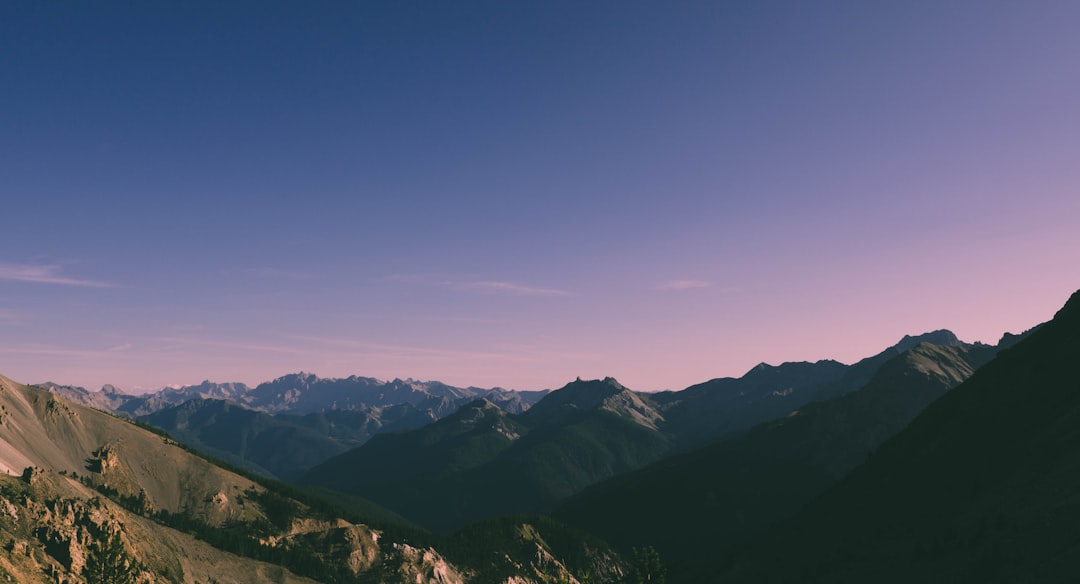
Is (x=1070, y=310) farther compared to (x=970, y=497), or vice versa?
(x=1070, y=310)

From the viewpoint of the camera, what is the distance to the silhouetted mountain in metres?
93.3

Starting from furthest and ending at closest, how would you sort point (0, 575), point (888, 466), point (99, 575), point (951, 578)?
1. point (888, 466)
2. point (99, 575)
3. point (0, 575)
4. point (951, 578)

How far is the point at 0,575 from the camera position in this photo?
361ft

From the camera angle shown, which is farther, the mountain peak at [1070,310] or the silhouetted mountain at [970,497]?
the mountain peak at [1070,310]

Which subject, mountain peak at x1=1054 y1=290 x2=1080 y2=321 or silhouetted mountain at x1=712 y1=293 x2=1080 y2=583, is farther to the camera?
mountain peak at x1=1054 y1=290 x2=1080 y2=321

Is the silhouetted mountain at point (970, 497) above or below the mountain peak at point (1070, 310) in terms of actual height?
below

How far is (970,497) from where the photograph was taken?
128375 millimetres

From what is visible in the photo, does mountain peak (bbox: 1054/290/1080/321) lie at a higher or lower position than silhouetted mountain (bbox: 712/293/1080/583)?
higher

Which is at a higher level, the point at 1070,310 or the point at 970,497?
the point at 1070,310

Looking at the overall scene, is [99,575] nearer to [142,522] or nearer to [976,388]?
[142,522]

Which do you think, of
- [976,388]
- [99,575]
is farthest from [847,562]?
[99,575]

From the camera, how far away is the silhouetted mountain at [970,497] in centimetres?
9331

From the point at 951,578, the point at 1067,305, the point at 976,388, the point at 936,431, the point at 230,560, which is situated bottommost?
the point at 230,560

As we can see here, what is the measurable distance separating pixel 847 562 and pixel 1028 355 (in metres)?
86.2
